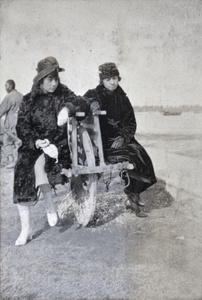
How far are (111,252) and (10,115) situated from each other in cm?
135

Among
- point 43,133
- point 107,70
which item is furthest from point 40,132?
point 107,70

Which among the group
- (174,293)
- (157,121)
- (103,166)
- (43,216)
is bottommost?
(174,293)

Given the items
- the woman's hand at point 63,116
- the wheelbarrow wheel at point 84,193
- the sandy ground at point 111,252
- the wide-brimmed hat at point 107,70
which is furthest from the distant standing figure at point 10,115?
the wide-brimmed hat at point 107,70

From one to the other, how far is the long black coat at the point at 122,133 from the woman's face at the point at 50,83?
10.3 inches

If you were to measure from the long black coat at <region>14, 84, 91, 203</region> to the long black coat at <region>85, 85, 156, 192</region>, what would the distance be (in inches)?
6.6

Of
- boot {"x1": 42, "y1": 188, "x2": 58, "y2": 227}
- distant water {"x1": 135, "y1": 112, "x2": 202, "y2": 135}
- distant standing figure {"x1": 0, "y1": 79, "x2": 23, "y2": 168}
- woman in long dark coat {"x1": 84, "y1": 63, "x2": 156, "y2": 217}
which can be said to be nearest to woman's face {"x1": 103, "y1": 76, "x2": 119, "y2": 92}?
woman in long dark coat {"x1": 84, "y1": 63, "x2": 156, "y2": 217}

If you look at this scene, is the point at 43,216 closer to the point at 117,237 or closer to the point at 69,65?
Answer: the point at 117,237

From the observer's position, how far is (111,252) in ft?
9.77

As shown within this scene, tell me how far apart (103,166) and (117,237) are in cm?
60

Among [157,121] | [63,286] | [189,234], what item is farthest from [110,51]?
[63,286]

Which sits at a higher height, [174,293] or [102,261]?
[102,261]

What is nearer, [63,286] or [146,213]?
[63,286]

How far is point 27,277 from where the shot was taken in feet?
9.64

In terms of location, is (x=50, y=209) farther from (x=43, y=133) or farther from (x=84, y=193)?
(x=43, y=133)
